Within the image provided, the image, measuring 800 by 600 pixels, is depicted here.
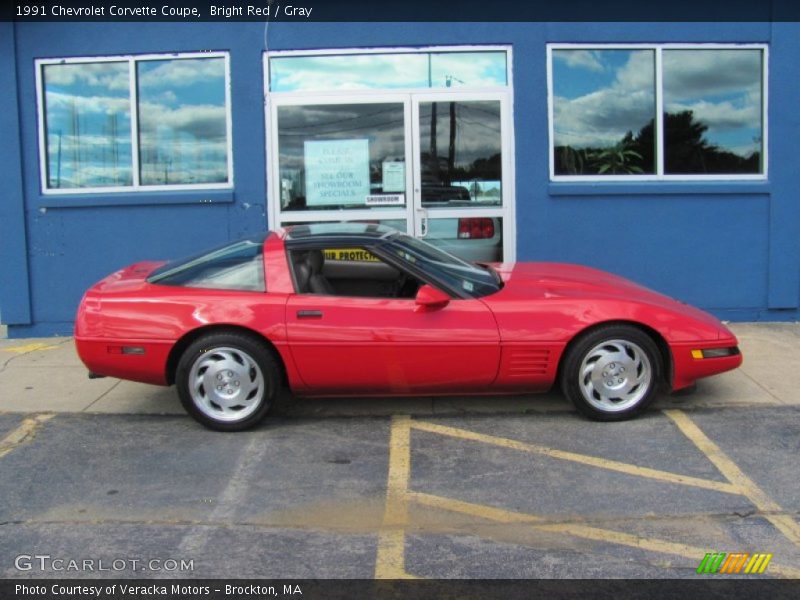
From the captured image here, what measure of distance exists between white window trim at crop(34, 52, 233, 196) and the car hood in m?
3.59

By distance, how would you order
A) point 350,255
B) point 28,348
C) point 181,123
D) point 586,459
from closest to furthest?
1. point 586,459
2. point 350,255
3. point 28,348
4. point 181,123

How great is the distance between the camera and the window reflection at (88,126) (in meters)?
8.46

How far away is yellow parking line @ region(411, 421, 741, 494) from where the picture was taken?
14.5 ft

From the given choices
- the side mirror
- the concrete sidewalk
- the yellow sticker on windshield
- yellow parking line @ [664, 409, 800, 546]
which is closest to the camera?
yellow parking line @ [664, 409, 800, 546]

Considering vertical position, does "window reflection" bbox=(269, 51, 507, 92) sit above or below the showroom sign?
above

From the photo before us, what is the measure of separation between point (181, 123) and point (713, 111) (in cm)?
556

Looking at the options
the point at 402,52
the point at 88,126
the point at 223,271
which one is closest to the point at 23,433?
the point at 223,271

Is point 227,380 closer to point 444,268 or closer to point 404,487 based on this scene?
point 404,487

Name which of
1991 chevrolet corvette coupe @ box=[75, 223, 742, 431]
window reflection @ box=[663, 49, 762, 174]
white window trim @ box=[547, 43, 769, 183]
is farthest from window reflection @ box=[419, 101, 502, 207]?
1991 chevrolet corvette coupe @ box=[75, 223, 742, 431]

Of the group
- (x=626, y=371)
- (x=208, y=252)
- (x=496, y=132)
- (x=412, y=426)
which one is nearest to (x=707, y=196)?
(x=496, y=132)

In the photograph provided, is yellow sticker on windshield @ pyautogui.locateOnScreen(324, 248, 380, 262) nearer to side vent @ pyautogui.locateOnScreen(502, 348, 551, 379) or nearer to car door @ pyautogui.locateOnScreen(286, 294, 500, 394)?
car door @ pyautogui.locateOnScreen(286, 294, 500, 394)

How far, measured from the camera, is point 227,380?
523 centimetres

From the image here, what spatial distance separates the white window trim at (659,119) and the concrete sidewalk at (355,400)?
2086 millimetres

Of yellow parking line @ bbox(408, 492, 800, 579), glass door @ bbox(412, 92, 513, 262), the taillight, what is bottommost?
yellow parking line @ bbox(408, 492, 800, 579)
